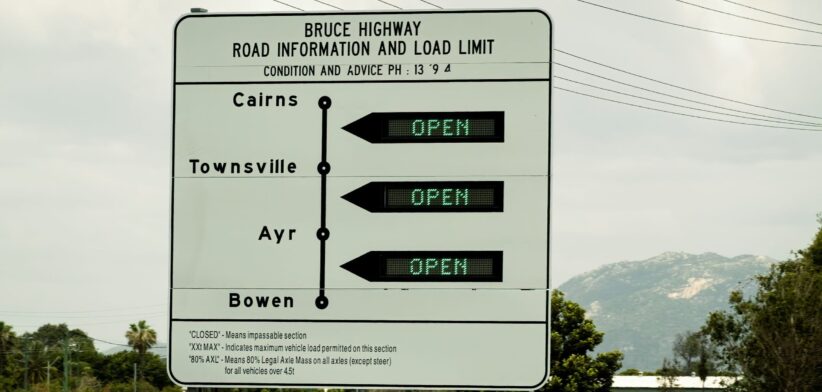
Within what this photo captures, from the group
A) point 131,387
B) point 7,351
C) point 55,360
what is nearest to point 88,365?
point 55,360

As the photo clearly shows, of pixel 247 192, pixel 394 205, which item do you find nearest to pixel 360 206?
pixel 394 205

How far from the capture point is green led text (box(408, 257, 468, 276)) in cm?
1032

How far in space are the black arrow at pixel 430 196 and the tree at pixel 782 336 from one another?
257ft

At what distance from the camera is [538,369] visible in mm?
10227

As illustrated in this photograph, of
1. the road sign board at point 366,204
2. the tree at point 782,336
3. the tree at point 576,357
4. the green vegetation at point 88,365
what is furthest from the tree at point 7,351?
the road sign board at point 366,204

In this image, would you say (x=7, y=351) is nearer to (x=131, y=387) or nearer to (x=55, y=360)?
(x=55, y=360)

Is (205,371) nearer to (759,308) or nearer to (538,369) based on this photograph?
(538,369)

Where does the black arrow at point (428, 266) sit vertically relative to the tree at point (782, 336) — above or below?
above

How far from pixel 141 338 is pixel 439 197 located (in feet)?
528

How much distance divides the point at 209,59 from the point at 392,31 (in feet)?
5.07

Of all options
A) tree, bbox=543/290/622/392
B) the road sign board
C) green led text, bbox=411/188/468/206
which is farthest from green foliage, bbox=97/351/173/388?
green led text, bbox=411/188/468/206

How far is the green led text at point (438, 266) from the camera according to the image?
33.9 ft

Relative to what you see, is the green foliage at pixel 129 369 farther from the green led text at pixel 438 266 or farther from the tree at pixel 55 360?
the green led text at pixel 438 266

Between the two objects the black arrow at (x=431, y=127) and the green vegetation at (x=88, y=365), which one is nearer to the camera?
the black arrow at (x=431, y=127)
